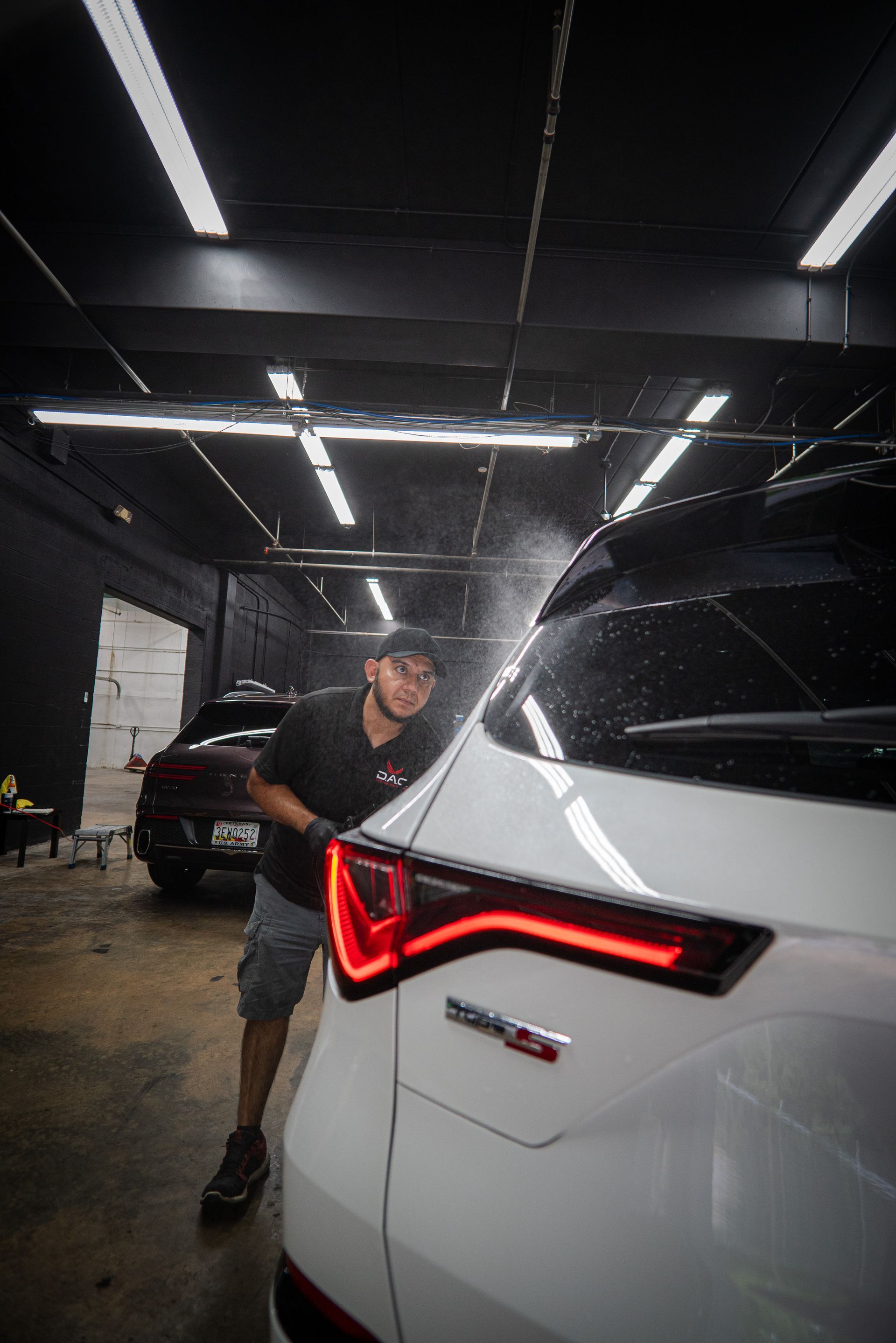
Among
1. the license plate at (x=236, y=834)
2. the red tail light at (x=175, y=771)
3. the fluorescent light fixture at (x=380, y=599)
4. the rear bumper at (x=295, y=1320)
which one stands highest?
the fluorescent light fixture at (x=380, y=599)

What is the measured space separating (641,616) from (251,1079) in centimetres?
179

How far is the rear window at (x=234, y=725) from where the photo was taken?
4668mm

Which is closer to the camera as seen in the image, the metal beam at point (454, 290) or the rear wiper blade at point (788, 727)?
the rear wiper blade at point (788, 727)

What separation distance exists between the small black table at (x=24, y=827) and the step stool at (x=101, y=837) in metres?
0.24

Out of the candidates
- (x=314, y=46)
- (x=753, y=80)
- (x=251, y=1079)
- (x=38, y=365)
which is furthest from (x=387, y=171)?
(x=251, y=1079)

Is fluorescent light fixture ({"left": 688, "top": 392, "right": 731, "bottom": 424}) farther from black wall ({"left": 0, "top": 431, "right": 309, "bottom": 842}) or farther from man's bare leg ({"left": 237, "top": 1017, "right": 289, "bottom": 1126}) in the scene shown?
black wall ({"left": 0, "top": 431, "right": 309, "bottom": 842})

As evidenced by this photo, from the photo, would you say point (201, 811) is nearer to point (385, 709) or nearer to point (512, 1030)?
point (385, 709)

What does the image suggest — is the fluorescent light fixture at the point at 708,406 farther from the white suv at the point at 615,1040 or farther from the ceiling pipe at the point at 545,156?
the white suv at the point at 615,1040

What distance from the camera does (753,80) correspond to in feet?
12.8

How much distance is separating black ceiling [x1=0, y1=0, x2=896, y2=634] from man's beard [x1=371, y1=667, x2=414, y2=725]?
13.0 feet

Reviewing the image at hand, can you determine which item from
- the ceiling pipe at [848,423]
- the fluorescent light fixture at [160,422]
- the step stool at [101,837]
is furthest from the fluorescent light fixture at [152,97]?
the step stool at [101,837]

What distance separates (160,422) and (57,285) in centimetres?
126

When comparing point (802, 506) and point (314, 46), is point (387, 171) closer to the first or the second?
point (314, 46)

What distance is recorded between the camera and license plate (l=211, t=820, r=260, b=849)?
14.1 ft
